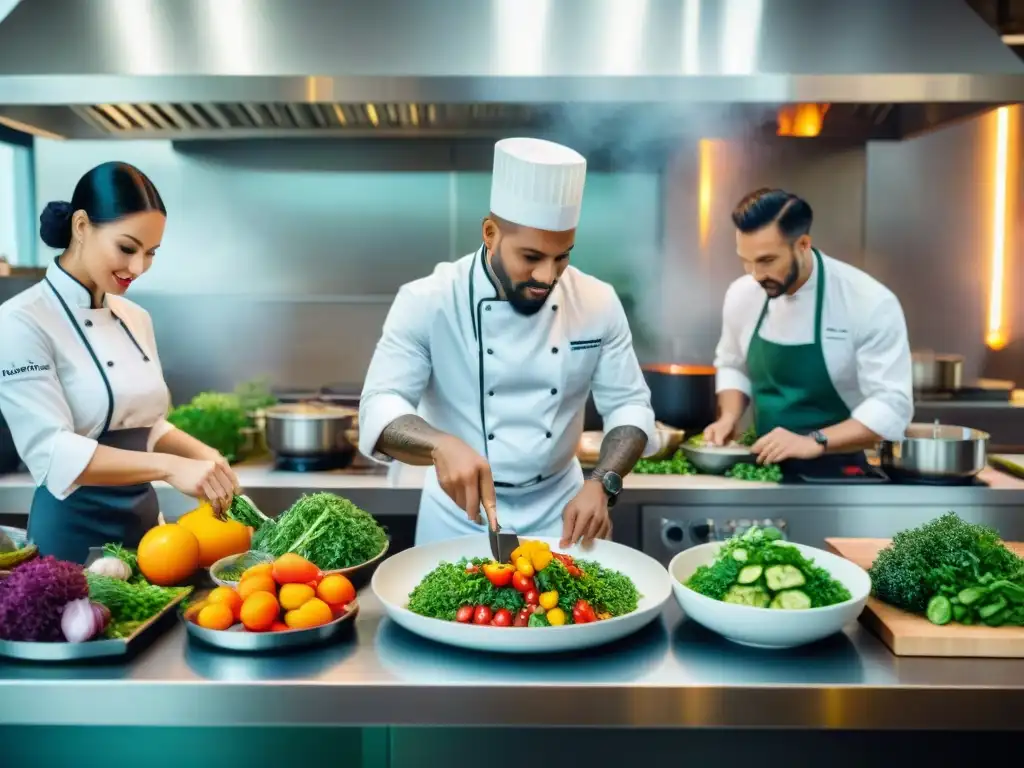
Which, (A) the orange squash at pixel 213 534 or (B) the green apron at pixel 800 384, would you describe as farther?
(B) the green apron at pixel 800 384

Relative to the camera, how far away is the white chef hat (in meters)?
1.93

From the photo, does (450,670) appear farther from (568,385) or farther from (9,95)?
(9,95)

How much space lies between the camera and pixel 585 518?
73.8 inches

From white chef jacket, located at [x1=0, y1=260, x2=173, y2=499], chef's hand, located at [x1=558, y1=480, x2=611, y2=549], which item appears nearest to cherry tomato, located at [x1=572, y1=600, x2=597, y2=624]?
chef's hand, located at [x1=558, y1=480, x2=611, y2=549]

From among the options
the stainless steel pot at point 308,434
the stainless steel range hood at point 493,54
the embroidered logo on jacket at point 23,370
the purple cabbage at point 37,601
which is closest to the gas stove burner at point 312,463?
the stainless steel pot at point 308,434

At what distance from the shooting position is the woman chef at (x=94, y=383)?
2014mm

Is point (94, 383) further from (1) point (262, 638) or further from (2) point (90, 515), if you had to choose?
(1) point (262, 638)

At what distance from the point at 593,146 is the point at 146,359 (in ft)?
8.45

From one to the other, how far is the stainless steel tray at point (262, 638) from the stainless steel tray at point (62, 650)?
0.39 feet

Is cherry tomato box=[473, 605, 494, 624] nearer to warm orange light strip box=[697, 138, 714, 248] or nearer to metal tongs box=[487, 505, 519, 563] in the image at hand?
metal tongs box=[487, 505, 519, 563]

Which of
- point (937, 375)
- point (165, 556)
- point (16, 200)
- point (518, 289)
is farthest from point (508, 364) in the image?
point (16, 200)

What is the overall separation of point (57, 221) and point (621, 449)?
53.9 inches

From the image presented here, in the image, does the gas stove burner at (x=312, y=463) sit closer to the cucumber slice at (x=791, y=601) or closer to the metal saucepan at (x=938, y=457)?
the metal saucepan at (x=938, y=457)

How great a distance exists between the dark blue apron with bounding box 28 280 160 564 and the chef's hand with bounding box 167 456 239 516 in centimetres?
44
